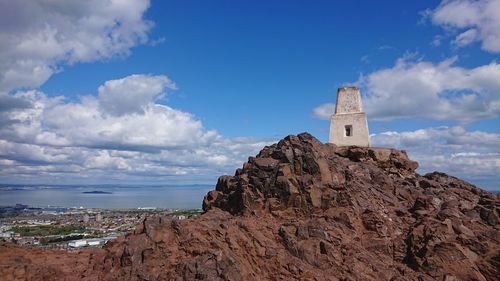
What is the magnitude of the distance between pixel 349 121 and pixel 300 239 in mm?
15623

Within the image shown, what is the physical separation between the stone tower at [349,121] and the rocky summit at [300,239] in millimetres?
8258

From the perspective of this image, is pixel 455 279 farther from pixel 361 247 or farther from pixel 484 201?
pixel 484 201

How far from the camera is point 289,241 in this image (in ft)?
66.1

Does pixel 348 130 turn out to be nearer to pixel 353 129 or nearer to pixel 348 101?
pixel 353 129

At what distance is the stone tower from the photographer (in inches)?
1315

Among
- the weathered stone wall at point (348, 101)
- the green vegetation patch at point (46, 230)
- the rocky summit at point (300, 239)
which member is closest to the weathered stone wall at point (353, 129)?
the weathered stone wall at point (348, 101)

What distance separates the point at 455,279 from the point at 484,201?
969 cm

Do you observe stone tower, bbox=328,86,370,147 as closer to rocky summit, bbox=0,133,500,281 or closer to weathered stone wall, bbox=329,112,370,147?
weathered stone wall, bbox=329,112,370,147

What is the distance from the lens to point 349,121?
3391 centimetres

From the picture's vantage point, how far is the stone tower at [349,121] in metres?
33.4

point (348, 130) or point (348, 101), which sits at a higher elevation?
A: point (348, 101)

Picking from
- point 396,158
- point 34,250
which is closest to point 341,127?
point 396,158

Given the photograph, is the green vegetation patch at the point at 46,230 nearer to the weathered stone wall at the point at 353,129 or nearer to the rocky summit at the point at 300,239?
the weathered stone wall at the point at 353,129

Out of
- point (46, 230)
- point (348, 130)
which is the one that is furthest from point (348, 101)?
point (46, 230)
